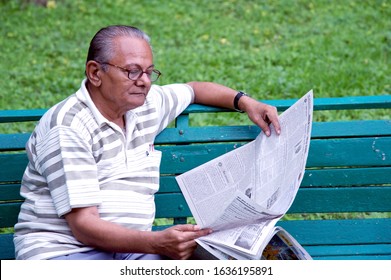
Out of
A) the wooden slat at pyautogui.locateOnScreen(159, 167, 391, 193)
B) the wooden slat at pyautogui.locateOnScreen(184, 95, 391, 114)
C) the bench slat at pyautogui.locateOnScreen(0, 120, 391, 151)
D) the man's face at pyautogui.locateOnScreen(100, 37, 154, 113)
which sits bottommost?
the wooden slat at pyautogui.locateOnScreen(159, 167, 391, 193)

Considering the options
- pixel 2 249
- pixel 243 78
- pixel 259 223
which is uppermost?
pixel 243 78

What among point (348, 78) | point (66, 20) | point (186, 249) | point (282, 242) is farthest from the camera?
point (66, 20)

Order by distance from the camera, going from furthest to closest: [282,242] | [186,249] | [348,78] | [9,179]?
1. [348,78]
2. [9,179]
3. [282,242]
4. [186,249]

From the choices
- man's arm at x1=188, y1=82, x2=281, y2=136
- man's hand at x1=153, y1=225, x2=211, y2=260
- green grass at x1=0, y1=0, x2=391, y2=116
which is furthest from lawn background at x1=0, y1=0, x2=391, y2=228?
man's hand at x1=153, y1=225, x2=211, y2=260

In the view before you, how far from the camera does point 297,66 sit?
6520mm

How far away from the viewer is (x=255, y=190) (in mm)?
3090

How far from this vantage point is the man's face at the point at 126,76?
3.00 m

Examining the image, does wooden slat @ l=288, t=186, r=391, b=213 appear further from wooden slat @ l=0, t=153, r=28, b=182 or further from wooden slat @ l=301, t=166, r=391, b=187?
wooden slat @ l=0, t=153, r=28, b=182

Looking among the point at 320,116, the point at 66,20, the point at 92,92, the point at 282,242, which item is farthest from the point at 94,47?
the point at 66,20

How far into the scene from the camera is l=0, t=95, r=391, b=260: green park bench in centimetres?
341

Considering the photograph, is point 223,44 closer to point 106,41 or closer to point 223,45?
point 223,45

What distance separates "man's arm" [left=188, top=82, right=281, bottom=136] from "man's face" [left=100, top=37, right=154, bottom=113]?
46 cm

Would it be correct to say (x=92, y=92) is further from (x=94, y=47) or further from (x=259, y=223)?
(x=259, y=223)
